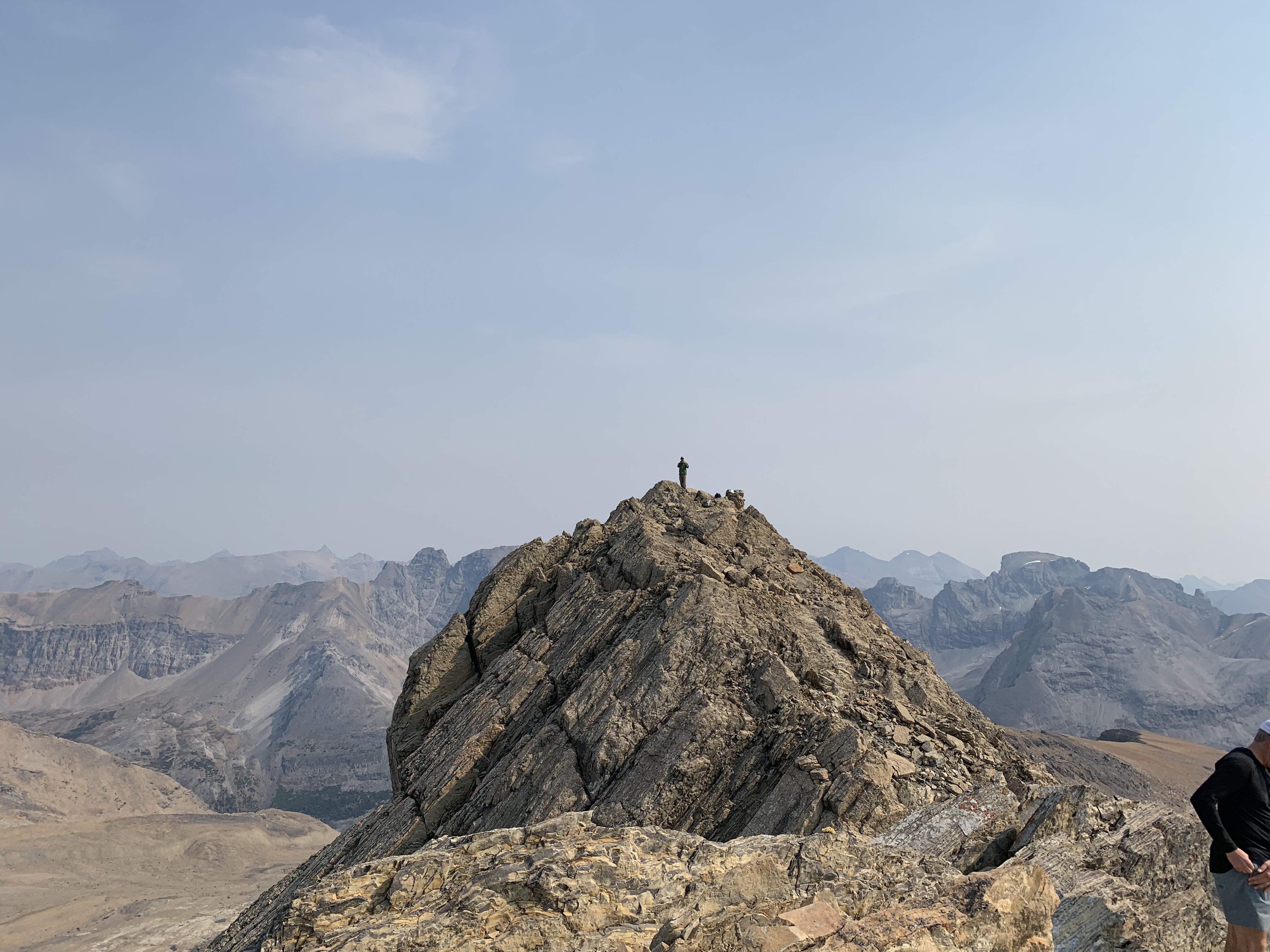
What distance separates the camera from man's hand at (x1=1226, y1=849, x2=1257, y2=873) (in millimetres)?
11703

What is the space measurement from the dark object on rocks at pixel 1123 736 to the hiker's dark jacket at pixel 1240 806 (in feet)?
645

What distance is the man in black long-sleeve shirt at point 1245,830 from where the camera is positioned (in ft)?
38.6

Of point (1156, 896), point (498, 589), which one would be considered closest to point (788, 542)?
point (498, 589)

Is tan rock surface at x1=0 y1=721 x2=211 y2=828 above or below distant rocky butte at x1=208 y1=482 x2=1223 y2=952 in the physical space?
below

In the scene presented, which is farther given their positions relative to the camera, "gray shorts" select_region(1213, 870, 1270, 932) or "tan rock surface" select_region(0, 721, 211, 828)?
"tan rock surface" select_region(0, 721, 211, 828)

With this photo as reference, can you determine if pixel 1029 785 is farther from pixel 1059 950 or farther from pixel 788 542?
pixel 788 542

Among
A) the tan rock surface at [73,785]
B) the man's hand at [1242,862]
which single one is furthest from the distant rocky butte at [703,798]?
the tan rock surface at [73,785]

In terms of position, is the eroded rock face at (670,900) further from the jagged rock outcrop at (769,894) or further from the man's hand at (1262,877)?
the man's hand at (1262,877)

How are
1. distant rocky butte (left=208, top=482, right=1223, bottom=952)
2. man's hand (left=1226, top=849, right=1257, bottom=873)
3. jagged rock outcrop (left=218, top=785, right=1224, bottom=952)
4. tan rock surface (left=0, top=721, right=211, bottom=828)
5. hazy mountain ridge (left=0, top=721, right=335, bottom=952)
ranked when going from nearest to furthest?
man's hand (left=1226, top=849, right=1257, bottom=873) < jagged rock outcrop (left=218, top=785, right=1224, bottom=952) < distant rocky butte (left=208, top=482, right=1223, bottom=952) < hazy mountain ridge (left=0, top=721, right=335, bottom=952) < tan rock surface (left=0, top=721, right=211, bottom=828)

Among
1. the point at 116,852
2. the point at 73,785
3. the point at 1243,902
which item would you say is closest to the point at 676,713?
the point at 1243,902

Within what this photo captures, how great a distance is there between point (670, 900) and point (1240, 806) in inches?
365

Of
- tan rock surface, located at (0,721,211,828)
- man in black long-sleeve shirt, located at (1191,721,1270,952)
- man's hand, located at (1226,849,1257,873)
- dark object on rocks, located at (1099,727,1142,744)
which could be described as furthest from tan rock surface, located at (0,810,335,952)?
dark object on rocks, located at (1099,727,1142,744)

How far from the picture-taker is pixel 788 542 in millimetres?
39875

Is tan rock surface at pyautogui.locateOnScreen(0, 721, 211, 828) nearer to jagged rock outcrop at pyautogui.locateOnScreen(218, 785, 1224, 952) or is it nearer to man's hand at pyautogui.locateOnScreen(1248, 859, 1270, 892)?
jagged rock outcrop at pyautogui.locateOnScreen(218, 785, 1224, 952)
